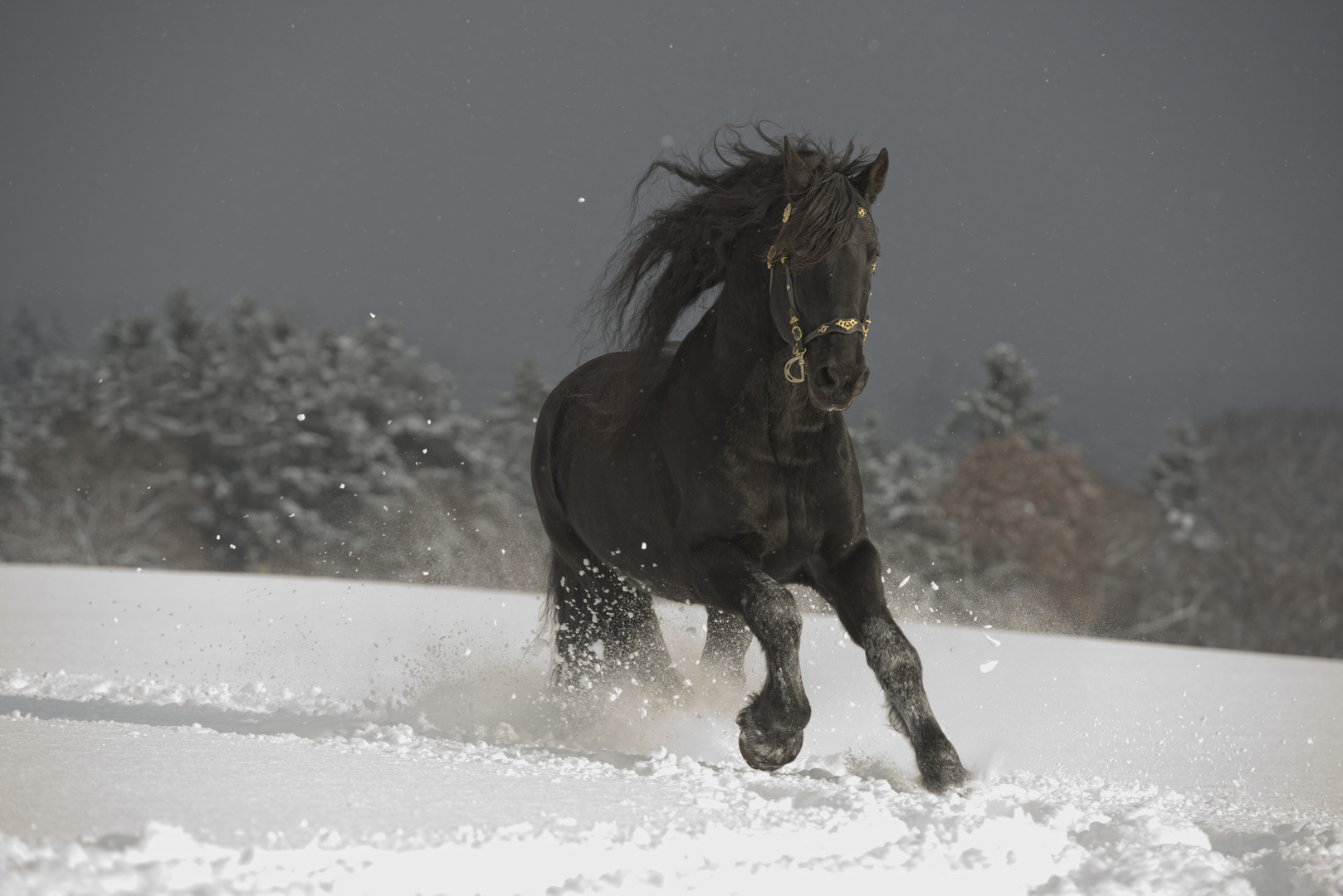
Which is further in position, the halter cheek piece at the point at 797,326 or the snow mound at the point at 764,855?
the halter cheek piece at the point at 797,326

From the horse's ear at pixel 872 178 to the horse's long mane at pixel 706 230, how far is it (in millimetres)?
84

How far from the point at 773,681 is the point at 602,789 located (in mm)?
668

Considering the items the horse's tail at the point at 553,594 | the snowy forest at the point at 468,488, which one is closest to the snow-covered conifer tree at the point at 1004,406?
the snowy forest at the point at 468,488

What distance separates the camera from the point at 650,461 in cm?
443

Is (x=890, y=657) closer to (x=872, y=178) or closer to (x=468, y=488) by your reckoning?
(x=872, y=178)

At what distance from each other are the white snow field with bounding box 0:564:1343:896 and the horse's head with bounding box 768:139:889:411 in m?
1.28

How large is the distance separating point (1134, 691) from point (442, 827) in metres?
7.21

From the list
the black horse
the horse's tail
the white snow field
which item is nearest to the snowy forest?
the white snow field

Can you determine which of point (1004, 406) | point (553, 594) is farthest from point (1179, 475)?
point (553, 594)

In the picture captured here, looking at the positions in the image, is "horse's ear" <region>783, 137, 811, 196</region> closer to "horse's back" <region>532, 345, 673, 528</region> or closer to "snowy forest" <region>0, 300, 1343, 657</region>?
"horse's back" <region>532, 345, 673, 528</region>

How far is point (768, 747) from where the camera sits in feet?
11.1

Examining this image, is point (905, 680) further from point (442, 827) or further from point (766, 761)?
point (442, 827)

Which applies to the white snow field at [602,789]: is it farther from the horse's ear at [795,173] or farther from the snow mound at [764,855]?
the horse's ear at [795,173]

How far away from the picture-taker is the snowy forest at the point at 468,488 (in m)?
25.7
